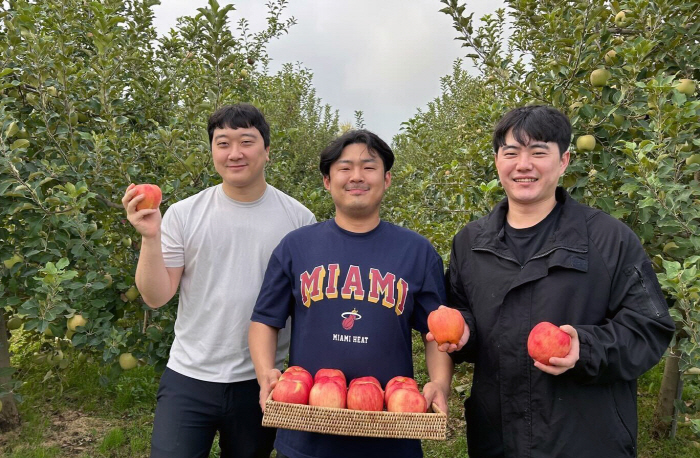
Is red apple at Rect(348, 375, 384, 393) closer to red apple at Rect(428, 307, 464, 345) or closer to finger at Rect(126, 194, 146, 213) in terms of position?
red apple at Rect(428, 307, 464, 345)

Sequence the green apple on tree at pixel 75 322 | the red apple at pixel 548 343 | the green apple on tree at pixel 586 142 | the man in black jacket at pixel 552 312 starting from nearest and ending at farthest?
the red apple at pixel 548 343 < the man in black jacket at pixel 552 312 < the green apple on tree at pixel 586 142 < the green apple on tree at pixel 75 322

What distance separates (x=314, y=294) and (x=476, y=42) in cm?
207

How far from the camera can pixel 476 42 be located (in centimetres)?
314

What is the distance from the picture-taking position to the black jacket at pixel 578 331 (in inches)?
60.6

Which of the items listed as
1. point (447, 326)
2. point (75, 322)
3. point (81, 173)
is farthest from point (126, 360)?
point (447, 326)

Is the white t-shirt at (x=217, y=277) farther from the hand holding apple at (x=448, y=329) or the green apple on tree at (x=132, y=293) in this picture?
the green apple on tree at (x=132, y=293)

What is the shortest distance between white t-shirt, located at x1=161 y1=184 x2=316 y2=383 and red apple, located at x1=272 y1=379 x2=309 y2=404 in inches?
17.7

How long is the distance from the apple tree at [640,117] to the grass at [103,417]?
1347 millimetres

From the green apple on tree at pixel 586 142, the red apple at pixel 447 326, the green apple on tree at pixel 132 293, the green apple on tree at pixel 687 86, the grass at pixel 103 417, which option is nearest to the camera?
the red apple at pixel 447 326

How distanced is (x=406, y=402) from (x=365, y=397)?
126 millimetres

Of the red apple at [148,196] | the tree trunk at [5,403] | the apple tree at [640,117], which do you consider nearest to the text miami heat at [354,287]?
the red apple at [148,196]

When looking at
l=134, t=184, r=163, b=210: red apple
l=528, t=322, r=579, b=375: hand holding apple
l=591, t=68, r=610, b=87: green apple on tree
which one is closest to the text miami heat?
l=528, t=322, r=579, b=375: hand holding apple

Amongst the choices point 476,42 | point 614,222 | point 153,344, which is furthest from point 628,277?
point 153,344

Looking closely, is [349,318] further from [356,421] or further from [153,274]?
[153,274]
